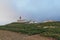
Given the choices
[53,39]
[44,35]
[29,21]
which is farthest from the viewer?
[29,21]

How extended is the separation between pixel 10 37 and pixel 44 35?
4182mm

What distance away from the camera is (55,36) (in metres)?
21.2

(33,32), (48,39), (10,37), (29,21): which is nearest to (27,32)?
(33,32)

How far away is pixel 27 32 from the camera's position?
24.8 meters

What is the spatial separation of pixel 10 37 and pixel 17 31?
11.9ft

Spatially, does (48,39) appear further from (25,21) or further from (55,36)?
(25,21)

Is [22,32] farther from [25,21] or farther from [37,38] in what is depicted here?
[25,21]

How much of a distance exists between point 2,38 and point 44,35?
5.10 meters

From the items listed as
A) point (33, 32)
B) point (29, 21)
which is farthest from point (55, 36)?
point (29, 21)

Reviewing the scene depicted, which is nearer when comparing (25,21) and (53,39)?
(53,39)

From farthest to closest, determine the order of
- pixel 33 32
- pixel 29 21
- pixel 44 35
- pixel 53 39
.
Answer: pixel 29 21
pixel 33 32
pixel 44 35
pixel 53 39

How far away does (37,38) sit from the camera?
843 inches

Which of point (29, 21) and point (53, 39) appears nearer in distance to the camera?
point (53, 39)

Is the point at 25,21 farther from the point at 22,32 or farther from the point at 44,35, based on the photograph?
the point at 44,35
